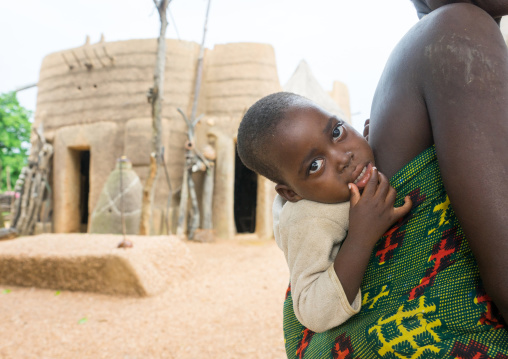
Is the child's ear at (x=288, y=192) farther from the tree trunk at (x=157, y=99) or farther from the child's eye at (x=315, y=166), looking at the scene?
the tree trunk at (x=157, y=99)

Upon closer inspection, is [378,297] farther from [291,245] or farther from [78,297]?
[78,297]

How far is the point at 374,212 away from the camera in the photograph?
2.85 ft

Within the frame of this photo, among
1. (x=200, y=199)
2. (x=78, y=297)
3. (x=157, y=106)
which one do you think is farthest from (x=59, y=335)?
(x=200, y=199)

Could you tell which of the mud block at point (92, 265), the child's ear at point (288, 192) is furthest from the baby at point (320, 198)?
the mud block at point (92, 265)

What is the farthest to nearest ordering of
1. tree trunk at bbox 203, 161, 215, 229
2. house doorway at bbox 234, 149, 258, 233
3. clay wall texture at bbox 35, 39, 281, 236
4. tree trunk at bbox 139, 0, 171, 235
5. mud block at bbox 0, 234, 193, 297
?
house doorway at bbox 234, 149, 258, 233 < clay wall texture at bbox 35, 39, 281, 236 < tree trunk at bbox 203, 161, 215, 229 < tree trunk at bbox 139, 0, 171, 235 < mud block at bbox 0, 234, 193, 297

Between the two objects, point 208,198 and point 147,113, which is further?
point 147,113

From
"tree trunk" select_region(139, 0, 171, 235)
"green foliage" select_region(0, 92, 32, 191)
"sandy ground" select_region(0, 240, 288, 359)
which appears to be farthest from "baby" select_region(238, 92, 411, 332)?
"green foliage" select_region(0, 92, 32, 191)

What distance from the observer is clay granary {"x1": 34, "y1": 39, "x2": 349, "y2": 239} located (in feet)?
33.6

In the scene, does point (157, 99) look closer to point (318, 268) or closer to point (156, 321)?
point (156, 321)

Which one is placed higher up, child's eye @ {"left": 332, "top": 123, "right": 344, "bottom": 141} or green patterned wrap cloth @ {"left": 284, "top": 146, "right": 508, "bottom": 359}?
child's eye @ {"left": 332, "top": 123, "right": 344, "bottom": 141}

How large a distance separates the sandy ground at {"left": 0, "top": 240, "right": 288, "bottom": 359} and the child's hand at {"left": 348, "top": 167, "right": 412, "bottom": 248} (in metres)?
2.75

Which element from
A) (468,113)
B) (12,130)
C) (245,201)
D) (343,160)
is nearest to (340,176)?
(343,160)

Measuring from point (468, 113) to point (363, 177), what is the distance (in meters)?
0.29

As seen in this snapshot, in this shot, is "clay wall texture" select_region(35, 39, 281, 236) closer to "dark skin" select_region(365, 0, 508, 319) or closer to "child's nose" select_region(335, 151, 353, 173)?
"child's nose" select_region(335, 151, 353, 173)
